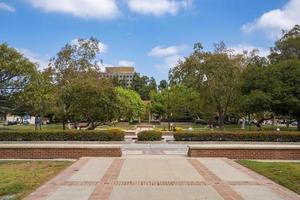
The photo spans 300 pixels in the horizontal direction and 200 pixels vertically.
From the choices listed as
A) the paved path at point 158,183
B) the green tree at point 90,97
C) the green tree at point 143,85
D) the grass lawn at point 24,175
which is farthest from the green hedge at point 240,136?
the green tree at point 143,85

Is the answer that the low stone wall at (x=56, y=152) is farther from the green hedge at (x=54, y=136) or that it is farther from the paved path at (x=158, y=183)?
the green hedge at (x=54, y=136)

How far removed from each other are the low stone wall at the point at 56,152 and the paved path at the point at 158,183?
259 centimetres

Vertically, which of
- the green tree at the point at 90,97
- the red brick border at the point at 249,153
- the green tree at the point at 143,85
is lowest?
the red brick border at the point at 249,153

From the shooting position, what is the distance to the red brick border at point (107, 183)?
36.7ft

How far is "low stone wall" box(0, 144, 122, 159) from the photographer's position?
20.8m

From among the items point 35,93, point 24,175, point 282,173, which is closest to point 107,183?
point 24,175

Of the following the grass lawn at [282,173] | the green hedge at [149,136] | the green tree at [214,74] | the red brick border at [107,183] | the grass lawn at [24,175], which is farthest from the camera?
the green tree at [214,74]

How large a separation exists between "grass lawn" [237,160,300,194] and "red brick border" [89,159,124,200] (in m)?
4.40

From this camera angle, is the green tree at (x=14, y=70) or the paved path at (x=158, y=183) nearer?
the paved path at (x=158, y=183)

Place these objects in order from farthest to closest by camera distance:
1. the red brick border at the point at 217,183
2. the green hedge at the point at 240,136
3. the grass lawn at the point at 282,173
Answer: the green hedge at the point at 240,136, the grass lawn at the point at 282,173, the red brick border at the point at 217,183

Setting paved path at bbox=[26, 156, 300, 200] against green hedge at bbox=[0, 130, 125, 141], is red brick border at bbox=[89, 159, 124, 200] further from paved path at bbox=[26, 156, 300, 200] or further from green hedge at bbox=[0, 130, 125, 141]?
green hedge at bbox=[0, 130, 125, 141]

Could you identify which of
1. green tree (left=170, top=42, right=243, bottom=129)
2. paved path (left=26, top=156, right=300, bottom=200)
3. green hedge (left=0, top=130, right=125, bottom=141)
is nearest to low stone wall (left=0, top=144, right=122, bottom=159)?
paved path (left=26, top=156, right=300, bottom=200)

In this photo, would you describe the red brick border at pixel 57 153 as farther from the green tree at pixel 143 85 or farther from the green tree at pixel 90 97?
the green tree at pixel 143 85

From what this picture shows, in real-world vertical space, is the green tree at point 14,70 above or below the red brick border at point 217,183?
above
